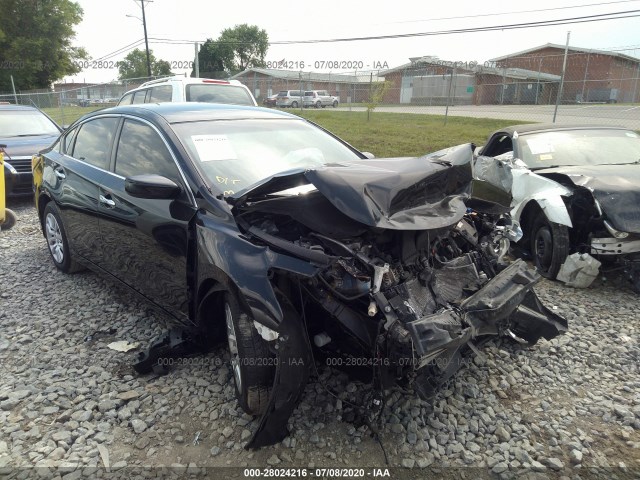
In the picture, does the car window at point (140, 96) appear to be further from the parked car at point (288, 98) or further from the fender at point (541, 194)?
the parked car at point (288, 98)

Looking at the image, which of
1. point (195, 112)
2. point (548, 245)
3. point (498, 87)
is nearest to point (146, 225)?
point (195, 112)

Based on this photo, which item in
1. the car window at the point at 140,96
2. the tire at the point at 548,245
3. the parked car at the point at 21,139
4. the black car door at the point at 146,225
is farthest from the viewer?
the car window at the point at 140,96

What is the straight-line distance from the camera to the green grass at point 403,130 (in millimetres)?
12953

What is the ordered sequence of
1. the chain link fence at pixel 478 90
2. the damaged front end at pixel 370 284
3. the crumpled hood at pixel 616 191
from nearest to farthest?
the damaged front end at pixel 370 284 → the crumpled hood at pixel 616 191 → the chain link fence at pixel 478 90

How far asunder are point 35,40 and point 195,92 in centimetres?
4143

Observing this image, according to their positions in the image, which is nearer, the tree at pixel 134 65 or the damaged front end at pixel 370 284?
the damaged front end at pixel 370 284

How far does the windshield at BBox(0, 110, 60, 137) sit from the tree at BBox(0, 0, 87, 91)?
3710cm

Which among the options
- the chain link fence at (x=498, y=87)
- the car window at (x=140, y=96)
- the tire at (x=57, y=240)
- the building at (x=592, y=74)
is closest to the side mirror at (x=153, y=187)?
the tire at (x=57, y=240)

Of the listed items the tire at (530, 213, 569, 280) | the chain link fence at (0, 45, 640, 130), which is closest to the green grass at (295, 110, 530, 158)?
the chain link fence at (0, 45, 640, 130)

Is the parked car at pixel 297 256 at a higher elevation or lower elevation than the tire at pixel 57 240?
higher

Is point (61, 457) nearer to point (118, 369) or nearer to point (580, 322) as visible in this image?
point (118, 369)

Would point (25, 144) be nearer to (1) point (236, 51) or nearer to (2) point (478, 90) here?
(2) point (478, 90)

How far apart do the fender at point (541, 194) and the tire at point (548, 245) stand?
11 centimetres

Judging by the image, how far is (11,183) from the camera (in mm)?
7793
